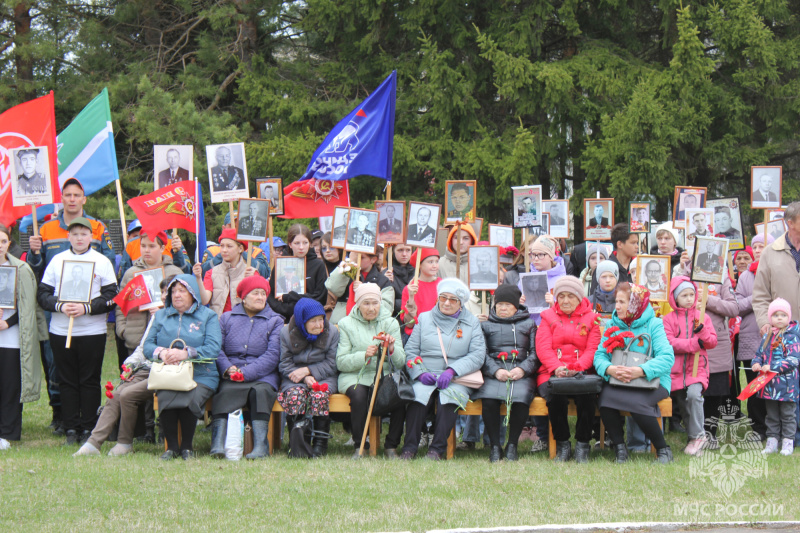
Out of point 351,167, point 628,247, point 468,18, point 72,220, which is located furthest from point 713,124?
point 72,220

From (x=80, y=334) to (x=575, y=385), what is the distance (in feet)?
15.4

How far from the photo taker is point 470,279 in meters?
8.86

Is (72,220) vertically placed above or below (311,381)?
above

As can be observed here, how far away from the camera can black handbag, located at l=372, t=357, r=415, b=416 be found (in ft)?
26.1

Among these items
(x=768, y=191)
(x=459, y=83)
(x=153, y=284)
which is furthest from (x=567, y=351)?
(x=459, y=83)

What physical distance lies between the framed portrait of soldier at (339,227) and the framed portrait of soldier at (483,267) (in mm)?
1311

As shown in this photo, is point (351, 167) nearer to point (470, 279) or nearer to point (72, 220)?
point (470, 279)

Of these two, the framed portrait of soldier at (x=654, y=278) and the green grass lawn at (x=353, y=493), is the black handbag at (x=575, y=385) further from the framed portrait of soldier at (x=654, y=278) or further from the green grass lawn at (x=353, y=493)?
the framed portrait of soldier at (x=654, y=278)

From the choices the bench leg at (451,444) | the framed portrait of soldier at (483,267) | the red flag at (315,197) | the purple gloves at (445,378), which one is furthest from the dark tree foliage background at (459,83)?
the bench leg at (451,444)

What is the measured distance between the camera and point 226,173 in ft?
31.9

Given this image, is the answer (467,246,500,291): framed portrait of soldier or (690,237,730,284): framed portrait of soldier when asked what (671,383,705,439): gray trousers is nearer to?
(690,237,730,284): framed portrait of soldier

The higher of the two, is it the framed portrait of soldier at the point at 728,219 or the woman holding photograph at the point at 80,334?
the framed portrait of soldier at the point at 728,219

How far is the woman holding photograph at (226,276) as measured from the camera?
354 inches

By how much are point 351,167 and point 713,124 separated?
28.7 feet
